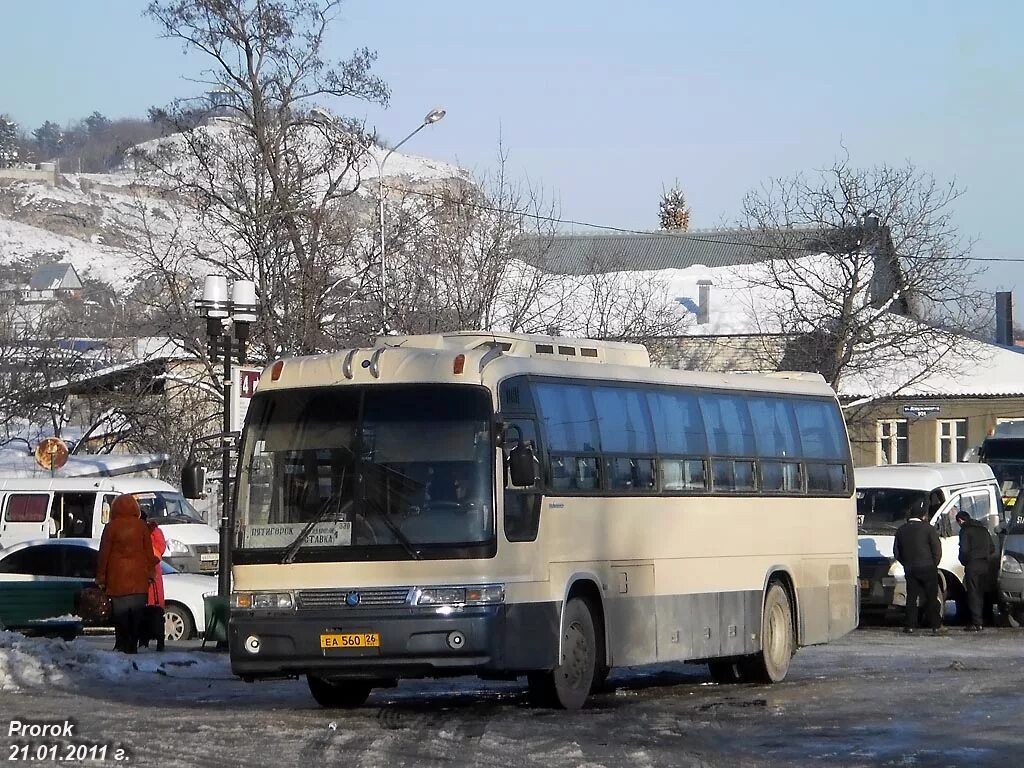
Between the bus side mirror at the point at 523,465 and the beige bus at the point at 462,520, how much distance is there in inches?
0.7

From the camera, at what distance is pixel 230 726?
1299 cm

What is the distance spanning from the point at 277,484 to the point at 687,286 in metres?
64.6

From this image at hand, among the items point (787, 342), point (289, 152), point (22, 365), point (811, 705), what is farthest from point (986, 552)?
point (22, 365)

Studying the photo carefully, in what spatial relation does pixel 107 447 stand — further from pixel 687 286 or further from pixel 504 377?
pixel 504 377

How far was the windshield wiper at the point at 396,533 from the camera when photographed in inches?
527

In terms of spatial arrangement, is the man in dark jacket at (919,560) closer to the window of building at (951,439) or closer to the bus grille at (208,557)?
the bus grille at (208,557)

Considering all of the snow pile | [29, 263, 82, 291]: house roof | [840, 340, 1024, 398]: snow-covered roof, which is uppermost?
A: [29, 263, 82, 291]: house roof

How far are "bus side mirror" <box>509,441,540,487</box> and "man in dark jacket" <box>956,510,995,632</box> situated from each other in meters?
14.0

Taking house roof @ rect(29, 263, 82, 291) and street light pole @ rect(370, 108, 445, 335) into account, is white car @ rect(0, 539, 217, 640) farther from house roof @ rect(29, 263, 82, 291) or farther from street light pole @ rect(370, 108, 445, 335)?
house roof @ rect(29, 263, 82, 291)

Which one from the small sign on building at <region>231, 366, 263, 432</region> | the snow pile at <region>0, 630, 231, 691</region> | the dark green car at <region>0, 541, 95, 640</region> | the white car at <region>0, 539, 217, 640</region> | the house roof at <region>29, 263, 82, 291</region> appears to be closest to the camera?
the snow pile at <region>0, 630, 231, 691</region>

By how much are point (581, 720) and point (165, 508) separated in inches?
793

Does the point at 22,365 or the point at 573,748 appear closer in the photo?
the point at 573,748

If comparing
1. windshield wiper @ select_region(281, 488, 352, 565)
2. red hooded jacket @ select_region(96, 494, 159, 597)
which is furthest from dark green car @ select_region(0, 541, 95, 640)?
windshield wiper @ select_region(281, 488, 352, 565)

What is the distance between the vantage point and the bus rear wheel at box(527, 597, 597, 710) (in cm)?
1405
